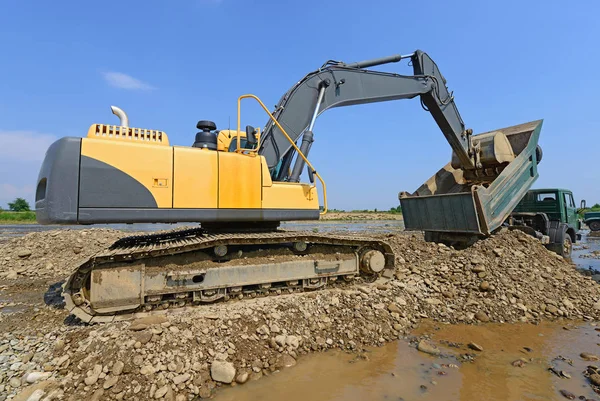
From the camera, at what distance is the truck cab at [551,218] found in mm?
9781

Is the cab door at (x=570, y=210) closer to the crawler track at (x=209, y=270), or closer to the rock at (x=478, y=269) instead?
the rock at (x=478, y=269)

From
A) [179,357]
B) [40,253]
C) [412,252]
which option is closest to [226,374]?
[179,357]

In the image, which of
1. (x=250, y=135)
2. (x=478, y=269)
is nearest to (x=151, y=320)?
(x=250, y=135)

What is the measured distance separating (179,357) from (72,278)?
70.7 inches

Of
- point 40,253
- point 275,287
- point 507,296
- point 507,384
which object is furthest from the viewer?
point 40,253

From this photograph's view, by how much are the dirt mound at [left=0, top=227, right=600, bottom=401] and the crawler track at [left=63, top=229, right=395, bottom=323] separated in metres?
0.25

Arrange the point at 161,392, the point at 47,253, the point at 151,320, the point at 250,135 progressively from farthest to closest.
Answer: the point at 47,253, the point at 250,135, the point at 151,320, the point at 161,392

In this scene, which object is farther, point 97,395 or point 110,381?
point 110,381

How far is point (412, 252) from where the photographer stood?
7.48 metres

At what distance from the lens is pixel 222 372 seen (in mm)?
3309

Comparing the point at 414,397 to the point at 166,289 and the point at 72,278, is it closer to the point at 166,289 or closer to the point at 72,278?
the point at 166,289

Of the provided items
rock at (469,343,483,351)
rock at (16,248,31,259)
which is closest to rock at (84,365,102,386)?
rock at (469,343,483,351)

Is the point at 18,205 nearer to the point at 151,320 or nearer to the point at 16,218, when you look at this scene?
the point at 16,218

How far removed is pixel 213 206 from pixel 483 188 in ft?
18.4
